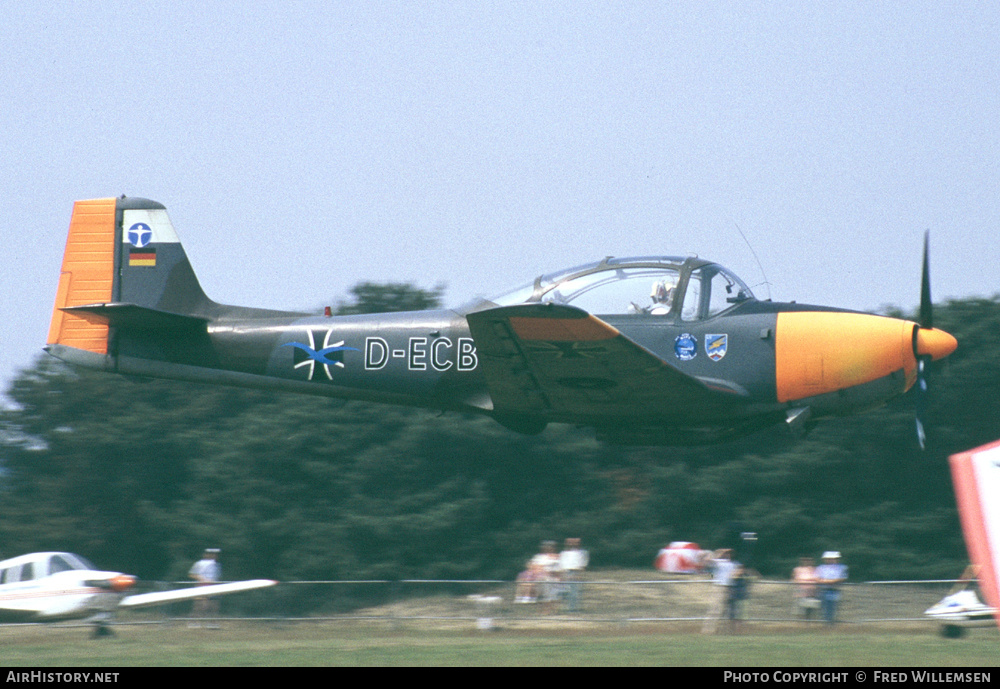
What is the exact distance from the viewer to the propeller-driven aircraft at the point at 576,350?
10.7m

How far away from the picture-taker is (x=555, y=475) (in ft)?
77.7

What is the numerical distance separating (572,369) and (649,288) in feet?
3.61

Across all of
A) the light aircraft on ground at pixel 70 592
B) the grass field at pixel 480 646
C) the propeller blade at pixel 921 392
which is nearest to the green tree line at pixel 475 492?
the light aircraft on ground at pixel 70 592

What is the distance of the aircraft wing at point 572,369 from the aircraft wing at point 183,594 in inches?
150

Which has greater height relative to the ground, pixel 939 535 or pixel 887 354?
pixel 887 354

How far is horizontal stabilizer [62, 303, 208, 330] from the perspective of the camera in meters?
12.2

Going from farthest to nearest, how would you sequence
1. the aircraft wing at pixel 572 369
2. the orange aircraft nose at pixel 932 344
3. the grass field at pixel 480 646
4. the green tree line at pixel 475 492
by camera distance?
the green tree line at pixel 475 492
the orange aircraft nose at pixel 932 344
the aircraft wing at pixel 572 369
the grass field at pixel 480 646

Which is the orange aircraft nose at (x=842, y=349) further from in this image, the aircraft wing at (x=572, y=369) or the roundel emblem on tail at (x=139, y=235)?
the roundel emblem on tail at (x=139, y=235)

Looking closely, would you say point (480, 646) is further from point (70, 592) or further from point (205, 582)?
point (70, 592)

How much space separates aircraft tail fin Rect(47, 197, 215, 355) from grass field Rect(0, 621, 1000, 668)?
127 inches

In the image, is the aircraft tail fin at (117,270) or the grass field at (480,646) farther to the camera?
the aircraft tail fin at (117,270)

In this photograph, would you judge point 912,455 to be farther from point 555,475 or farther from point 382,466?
point 382,466
